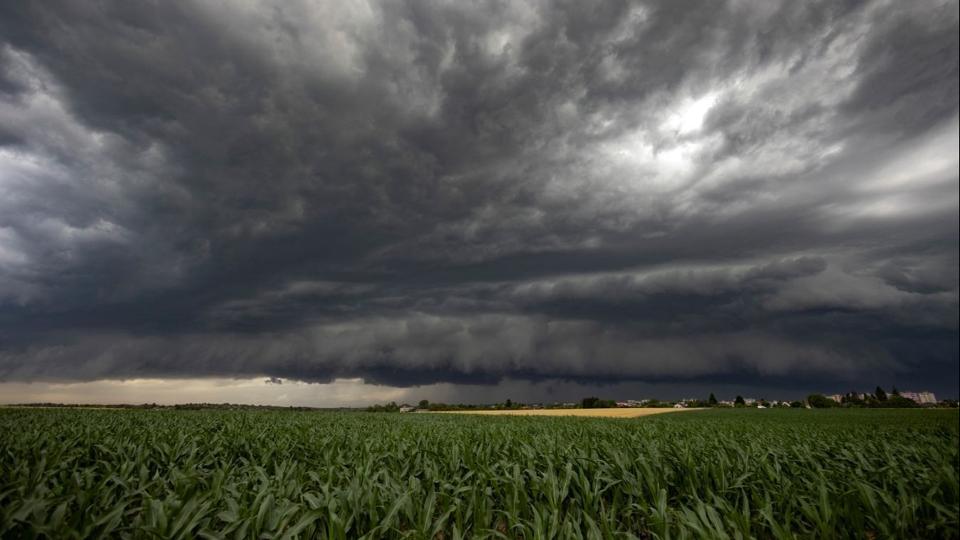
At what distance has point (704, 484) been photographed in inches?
346

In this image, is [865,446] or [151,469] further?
[865,446]

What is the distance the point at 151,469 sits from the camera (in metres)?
11.0

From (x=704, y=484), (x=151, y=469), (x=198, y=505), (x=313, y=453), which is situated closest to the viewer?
(x=198, y=505)

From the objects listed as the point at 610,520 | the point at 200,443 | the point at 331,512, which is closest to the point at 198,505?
the point at 331,512

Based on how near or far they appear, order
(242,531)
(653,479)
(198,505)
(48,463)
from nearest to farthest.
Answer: (242,531), (198,505), (653,479), (48,463)

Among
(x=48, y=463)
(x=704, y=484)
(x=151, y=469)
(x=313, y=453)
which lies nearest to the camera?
(x=704, y=484)

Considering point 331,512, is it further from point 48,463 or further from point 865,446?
point 865,446

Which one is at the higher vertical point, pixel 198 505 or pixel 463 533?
pixel 198 505

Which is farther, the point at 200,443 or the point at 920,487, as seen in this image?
the point at 200,443

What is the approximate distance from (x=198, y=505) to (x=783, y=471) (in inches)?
414

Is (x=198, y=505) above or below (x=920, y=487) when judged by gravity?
above

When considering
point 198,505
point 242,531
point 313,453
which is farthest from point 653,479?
point 313,453

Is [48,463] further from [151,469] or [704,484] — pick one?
[704,484]

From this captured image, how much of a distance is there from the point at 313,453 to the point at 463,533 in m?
8.05
